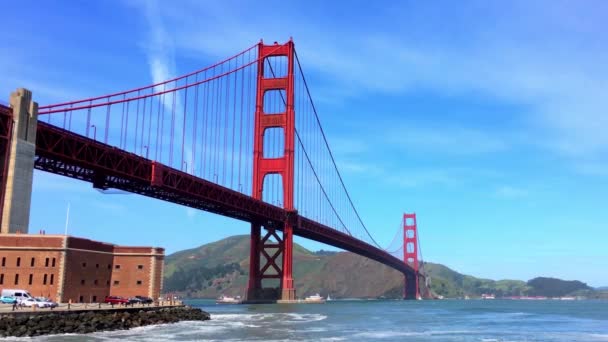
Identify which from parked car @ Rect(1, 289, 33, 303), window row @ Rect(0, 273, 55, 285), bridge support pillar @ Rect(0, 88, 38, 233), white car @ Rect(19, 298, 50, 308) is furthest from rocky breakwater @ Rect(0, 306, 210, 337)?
bridge support pillar @ Rect(0, 88, 38, 233)

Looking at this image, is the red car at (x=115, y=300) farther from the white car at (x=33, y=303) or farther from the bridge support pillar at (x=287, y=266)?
the bridge support pillar at (x=287, y=266)

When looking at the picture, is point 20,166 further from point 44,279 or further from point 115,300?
point 115,300

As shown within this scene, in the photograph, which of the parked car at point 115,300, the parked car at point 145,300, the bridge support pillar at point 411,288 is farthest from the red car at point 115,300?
the bridge support pillar at point 411,288

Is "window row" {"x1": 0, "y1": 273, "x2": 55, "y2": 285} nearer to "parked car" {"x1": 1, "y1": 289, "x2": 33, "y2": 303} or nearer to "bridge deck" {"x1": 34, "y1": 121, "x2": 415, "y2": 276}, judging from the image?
"parked car" {"x1": 1, "y1": 289, "x2": 33, "y2": 303}

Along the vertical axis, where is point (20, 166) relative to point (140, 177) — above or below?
below

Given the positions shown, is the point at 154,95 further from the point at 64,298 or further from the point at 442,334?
the point at 442,334

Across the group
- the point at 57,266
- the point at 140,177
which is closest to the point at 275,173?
the point at 140,177
